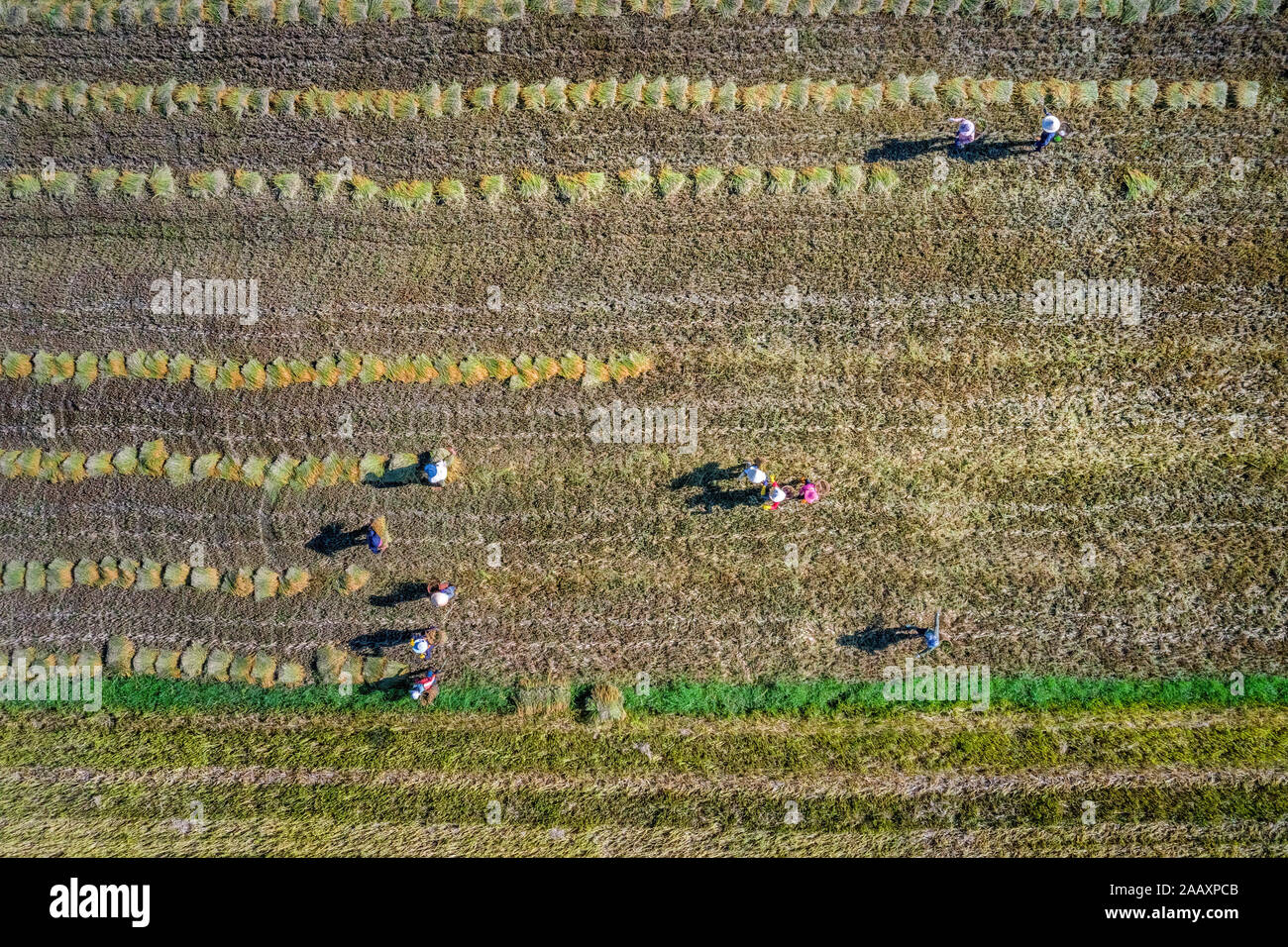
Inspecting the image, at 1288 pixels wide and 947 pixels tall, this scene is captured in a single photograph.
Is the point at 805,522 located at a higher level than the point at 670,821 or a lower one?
higher

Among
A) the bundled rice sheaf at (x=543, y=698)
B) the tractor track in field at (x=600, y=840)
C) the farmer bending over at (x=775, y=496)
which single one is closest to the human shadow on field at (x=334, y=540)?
the bundled rice sheaf at (x=543, y=698)

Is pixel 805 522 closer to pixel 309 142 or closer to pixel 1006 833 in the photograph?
pixel 1006 833

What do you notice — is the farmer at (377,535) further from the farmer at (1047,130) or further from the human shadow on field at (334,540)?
the farmer at (1047,130)

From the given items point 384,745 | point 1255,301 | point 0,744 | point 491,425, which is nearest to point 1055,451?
point 1255,301

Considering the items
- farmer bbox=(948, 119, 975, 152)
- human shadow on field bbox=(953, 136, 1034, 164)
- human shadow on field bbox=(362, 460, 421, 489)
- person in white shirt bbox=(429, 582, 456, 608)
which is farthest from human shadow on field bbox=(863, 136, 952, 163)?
person in white shirt bbox=(429, 582, 456, 608)

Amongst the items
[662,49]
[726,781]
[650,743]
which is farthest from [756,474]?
[662,49]

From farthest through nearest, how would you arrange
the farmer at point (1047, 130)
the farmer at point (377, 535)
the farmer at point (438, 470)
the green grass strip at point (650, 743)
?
the farmer at point (377, 535) → the farmer at point (438, 470) → the farmer at point (1047, 130) → the green grass strip at point (650, 743)

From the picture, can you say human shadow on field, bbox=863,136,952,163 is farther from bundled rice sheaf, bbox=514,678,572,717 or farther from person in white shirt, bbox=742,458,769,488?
bundled rice sheaf, bbox=514,678,572,717
